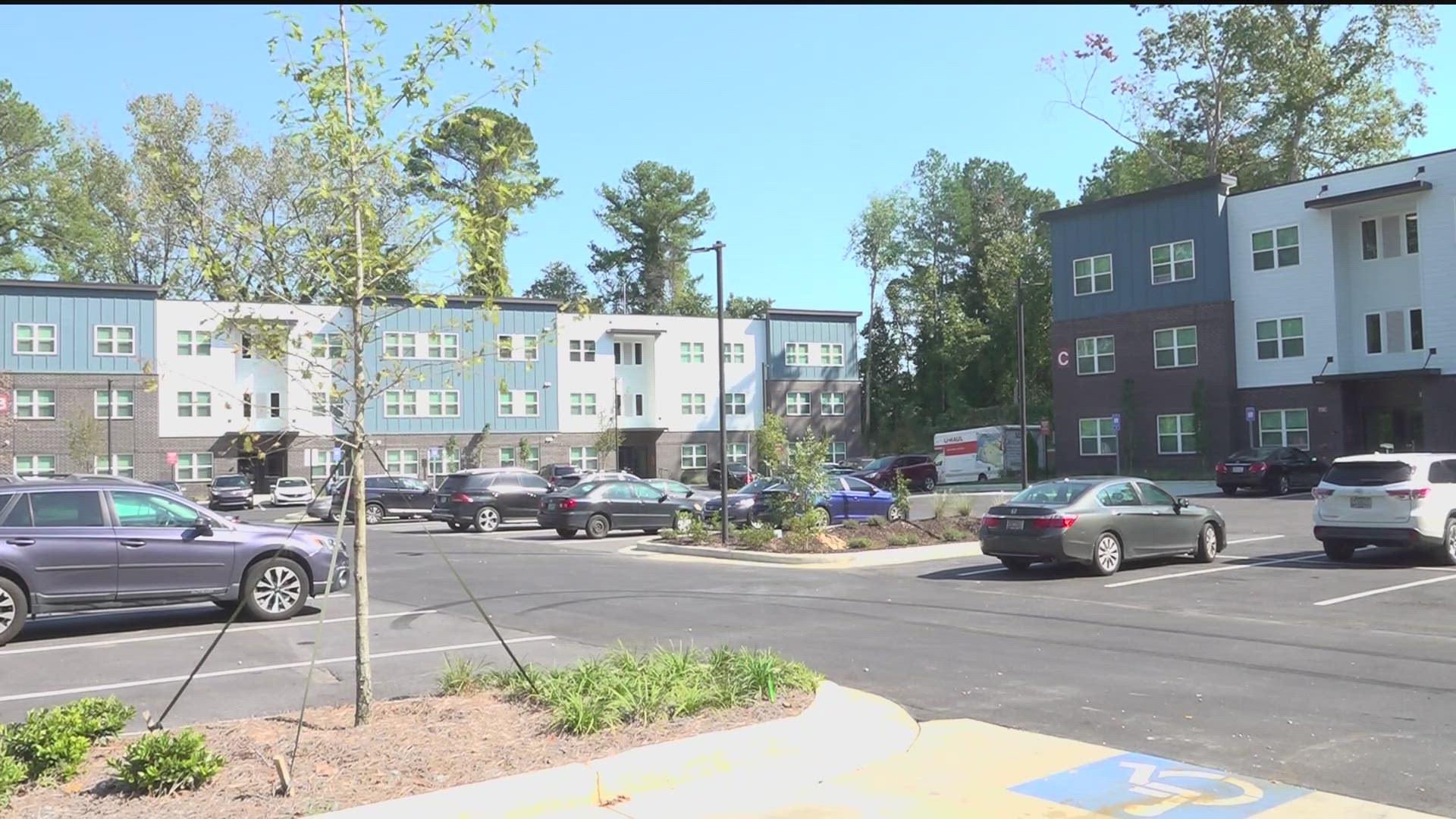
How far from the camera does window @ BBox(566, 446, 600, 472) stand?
214ft

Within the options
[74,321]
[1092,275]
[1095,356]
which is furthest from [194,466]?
[1092,275]

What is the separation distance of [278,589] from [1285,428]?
1596 inches

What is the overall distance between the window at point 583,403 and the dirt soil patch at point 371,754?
58663mm

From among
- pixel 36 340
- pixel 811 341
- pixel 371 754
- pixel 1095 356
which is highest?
pixel 811 341

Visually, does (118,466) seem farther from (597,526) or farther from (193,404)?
(597,526)

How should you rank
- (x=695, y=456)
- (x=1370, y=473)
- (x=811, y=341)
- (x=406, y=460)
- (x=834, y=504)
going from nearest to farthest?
1. (x=1370, y=473)
2. (x=834, y=504)
3. (x=406, y=460)
4. (x=695, y=456)
5. (x=811, y=341)

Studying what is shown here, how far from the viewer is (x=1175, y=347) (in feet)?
154

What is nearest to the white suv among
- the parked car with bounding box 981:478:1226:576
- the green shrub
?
the parked car with bounding box 981:478:1226:576

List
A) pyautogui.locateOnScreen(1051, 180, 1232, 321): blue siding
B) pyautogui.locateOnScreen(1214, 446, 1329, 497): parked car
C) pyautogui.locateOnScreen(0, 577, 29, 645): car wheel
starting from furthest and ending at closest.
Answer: pyautogui.locateOnScreen(1051, 180, 1232, 321): blue siding, pyautogui.locateOnScreen(1214, 446, 1329, 497): parked car, pyautogui.locateOnScreen(0, 577, 29, 645): car wheel

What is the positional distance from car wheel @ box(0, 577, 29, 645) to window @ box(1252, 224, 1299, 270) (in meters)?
44.0

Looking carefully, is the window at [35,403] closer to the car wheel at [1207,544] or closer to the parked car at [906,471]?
the parked car at [906,471]

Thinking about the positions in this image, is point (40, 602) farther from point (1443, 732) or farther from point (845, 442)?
point (845, 442)

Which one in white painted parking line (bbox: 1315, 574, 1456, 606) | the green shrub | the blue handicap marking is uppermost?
the green shrub

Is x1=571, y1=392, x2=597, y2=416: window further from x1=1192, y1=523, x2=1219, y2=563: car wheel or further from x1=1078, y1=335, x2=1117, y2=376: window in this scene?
Result: x1=1192, y1=523, x2=1219, y2=563: car wheel
